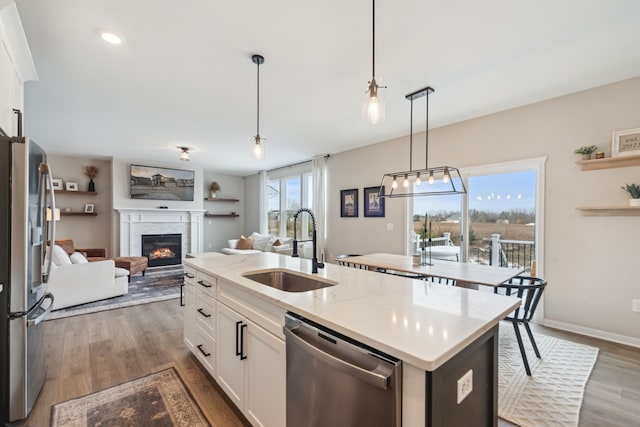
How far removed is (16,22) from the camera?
1.91m

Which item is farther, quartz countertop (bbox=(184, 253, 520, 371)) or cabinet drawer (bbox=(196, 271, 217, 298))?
cabinet drawer (bbox=(196, 271, 217, 298))

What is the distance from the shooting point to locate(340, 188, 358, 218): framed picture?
18.3ft

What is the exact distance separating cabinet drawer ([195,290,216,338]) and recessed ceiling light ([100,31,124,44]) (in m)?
2.04

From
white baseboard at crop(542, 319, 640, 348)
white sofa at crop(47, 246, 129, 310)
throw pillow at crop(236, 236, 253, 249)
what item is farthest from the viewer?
throw pillow at crop(236, 236, 253, 249)

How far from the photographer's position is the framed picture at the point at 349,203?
558 centimetres

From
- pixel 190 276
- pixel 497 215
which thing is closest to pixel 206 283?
pixel 190 276

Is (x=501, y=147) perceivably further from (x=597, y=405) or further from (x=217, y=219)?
(x=217, y=219)

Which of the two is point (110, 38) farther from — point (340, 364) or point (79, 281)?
point (79, 281)

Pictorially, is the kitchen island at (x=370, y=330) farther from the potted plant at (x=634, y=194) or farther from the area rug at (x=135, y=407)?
the potted plant at (x=634, y=194)

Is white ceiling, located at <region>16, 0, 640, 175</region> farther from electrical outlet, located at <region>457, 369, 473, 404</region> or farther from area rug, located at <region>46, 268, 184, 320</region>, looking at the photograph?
area rug, located at <region>46, 268, 184, 320</region>

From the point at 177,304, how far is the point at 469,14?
4623mm

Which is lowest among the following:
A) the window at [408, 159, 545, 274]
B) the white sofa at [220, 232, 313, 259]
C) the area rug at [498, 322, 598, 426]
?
the area rug at [498, 322, 598, 426]

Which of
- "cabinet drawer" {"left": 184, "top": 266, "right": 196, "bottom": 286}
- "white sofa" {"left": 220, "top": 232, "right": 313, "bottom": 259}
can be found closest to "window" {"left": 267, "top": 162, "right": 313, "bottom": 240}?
"white sofa" {"left": 220, "top": 232, "right": 313, "bottom": 259}

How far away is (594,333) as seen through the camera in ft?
9.86
